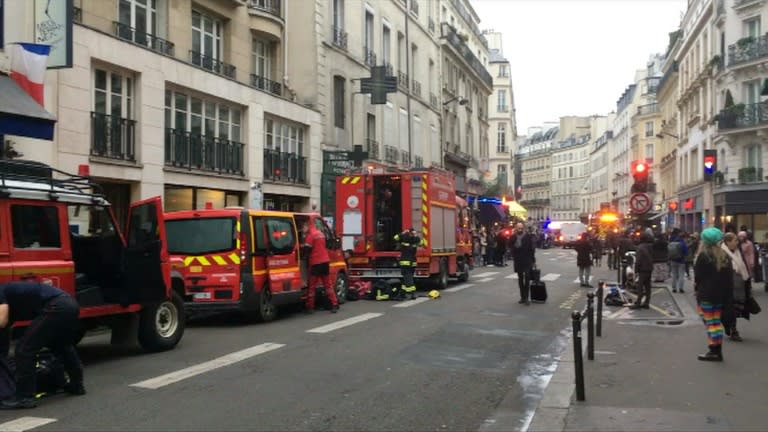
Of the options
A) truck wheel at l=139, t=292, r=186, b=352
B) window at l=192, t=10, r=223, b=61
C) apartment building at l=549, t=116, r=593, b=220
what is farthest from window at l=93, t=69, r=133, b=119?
apartment building at l=549, t=116, r=593, b=220

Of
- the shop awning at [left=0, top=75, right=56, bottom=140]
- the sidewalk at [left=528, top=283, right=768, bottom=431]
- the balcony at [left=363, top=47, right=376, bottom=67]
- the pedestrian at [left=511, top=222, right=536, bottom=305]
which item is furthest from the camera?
the balcony at [left=363, top=47, right=376, bottom=67]

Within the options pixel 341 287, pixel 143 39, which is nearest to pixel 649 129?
pixel 143 39

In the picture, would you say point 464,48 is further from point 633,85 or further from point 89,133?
point 633,85

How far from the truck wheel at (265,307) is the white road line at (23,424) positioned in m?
6.26

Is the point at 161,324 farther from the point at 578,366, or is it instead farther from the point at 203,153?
the point at 203,153

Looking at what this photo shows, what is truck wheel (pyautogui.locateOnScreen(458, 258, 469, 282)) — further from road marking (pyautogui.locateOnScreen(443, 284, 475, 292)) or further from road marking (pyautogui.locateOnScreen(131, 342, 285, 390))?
road marking (pyautogui.locateOnScreen(131, 342, 285, 390))

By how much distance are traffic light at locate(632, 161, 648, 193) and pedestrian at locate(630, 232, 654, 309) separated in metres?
2.02

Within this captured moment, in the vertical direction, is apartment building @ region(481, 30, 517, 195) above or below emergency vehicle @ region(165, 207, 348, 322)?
above

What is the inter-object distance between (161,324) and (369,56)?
24257 millimetres

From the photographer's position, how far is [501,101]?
82.8 m

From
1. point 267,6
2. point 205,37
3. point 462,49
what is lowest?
point 205,37

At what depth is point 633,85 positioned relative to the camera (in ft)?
275

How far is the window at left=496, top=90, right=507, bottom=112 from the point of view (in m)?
82.2

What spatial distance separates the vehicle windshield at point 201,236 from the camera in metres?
12.2
